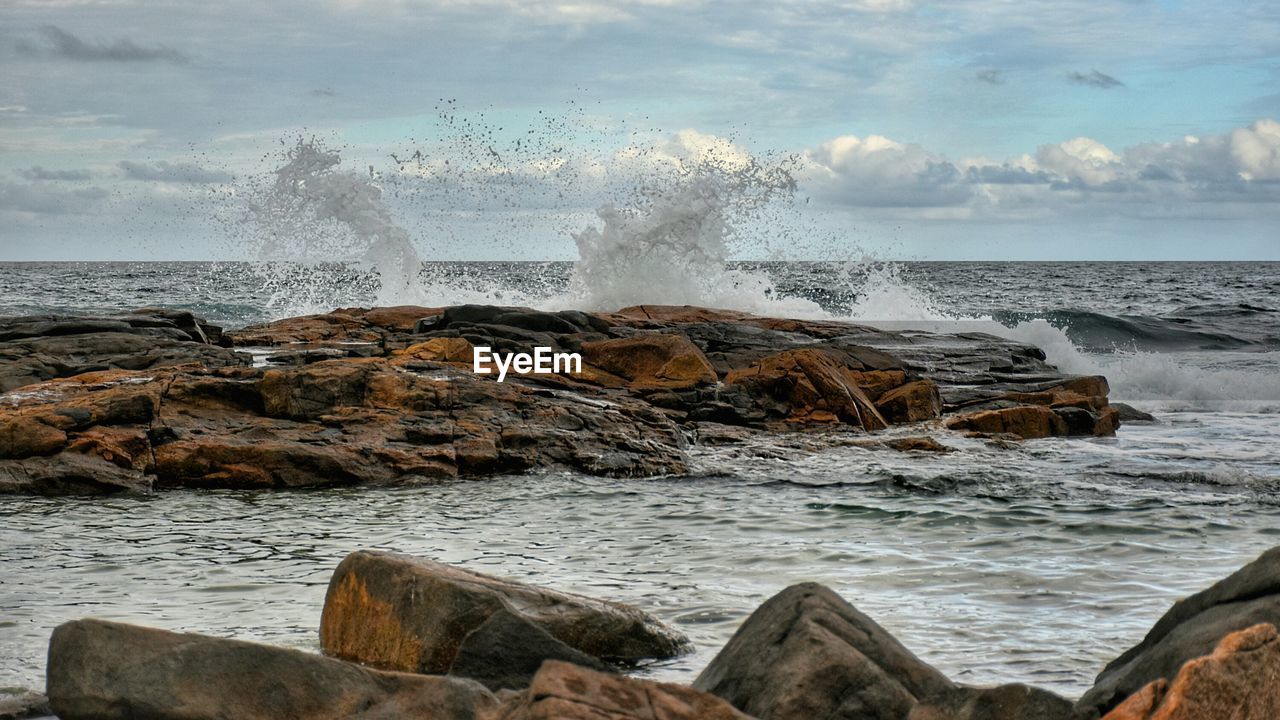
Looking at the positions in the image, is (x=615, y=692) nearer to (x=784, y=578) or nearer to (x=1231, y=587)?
(x=1231, y=587)

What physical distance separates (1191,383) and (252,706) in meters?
18.4

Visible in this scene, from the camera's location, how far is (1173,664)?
11.9ft

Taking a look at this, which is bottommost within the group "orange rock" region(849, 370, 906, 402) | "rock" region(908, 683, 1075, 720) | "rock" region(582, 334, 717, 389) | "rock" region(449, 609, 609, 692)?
"rock" region(449, 609, 609, 692)

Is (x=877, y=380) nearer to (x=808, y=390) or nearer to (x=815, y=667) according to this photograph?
(x=808, y=390)

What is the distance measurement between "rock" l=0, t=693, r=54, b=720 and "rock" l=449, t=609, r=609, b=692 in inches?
55.5

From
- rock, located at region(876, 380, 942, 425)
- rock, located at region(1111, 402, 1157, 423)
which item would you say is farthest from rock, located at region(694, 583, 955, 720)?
rock, located at region(1111, 402, 1157, 423)

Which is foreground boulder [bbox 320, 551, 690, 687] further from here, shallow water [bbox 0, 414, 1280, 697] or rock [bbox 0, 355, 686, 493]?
rock [bbox 0, 355, 686, 493]

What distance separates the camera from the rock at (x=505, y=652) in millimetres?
4352

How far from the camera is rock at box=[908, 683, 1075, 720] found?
11.4 feet

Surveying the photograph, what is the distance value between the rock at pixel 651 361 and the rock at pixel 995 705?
377 inches

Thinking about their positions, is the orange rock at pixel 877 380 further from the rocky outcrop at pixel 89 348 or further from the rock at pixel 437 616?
the rock at pixel 437 616

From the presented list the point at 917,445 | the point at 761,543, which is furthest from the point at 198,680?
the point at 917,445

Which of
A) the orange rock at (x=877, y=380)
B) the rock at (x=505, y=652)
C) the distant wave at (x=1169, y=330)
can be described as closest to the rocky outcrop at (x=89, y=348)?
the orange rock at (x=877, y=380)

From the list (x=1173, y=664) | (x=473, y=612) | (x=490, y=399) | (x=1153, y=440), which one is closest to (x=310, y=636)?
(x=473, y=612)
